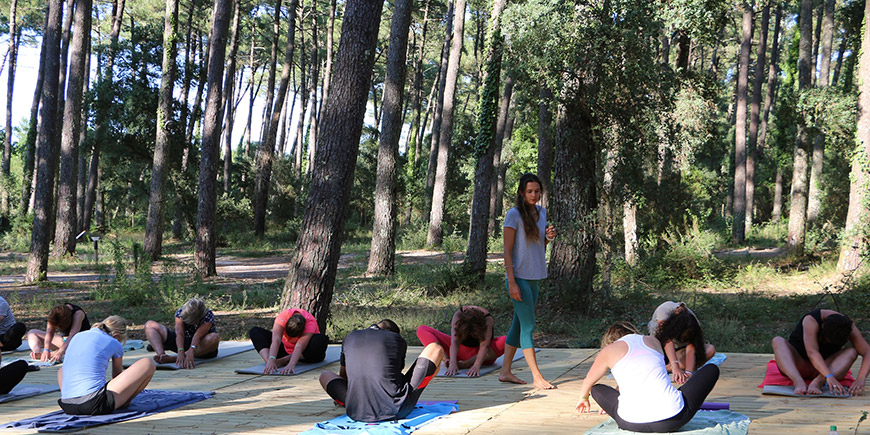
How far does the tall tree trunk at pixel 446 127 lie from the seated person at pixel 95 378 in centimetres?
1591

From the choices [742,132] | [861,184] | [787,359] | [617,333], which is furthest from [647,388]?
[742,132]

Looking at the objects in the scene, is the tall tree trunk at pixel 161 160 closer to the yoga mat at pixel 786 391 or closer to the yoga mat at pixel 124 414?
the yoga mat at pixel 124 414

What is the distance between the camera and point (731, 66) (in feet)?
160

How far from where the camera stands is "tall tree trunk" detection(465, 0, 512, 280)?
14.4 m

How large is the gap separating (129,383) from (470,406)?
2.77 metres

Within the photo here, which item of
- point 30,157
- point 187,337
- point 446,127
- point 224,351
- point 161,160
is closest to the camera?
point 187,337

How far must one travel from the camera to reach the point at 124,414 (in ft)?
17.6

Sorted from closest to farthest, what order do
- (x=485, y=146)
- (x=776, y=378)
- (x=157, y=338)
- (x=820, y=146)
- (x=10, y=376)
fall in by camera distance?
(x=776, y=378), (x=10, y=376), (x=157, y=338), (x=485, y=146), (x=820, y=146)

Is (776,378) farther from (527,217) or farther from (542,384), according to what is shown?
(527,217)

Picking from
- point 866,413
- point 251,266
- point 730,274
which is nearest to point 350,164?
point 866,413

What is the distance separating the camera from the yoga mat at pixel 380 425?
4.71 m

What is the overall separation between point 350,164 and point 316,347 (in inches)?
125

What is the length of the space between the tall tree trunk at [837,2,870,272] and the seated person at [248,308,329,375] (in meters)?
11.7

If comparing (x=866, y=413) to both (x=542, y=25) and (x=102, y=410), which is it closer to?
(x=102, y=410)
